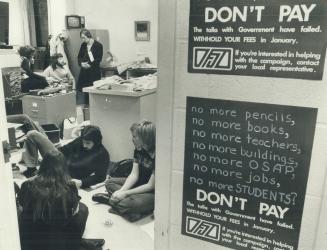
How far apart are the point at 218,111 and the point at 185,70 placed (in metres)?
0.16

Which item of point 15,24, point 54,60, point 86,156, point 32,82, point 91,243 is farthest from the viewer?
point 15,24

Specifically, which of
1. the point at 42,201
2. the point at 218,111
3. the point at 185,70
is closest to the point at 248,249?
the point at 218,111

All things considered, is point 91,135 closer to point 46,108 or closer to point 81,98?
point 46,108

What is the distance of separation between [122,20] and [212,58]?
577cm

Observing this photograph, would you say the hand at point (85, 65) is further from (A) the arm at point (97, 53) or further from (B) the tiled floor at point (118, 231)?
(B) the tiled floor at point (118, 231)

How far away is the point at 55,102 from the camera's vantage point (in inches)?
180

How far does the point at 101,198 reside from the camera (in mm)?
2896

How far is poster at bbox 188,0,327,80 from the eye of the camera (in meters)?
0.89

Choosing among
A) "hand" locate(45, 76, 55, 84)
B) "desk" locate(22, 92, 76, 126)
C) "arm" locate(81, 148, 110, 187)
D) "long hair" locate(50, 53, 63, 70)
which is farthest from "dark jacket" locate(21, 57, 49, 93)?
"arm" locate(81, 148, 110, 187)

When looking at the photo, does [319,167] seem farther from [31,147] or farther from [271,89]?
[31,147]

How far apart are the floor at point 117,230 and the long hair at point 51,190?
1.35 feet

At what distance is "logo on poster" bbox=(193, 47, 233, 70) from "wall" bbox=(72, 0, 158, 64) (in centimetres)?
527

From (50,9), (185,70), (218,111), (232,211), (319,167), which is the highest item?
(50,9)

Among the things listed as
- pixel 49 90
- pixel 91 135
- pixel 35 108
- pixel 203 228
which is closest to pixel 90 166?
pixel 91 135
